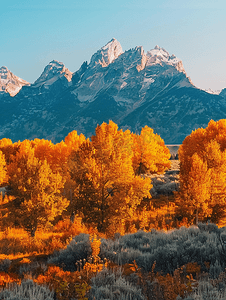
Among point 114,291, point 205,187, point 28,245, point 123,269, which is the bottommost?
point 28,245

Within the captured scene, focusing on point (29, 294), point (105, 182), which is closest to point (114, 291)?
point (29, 294)

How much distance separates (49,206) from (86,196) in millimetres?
2567

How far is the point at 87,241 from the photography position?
8.45 m

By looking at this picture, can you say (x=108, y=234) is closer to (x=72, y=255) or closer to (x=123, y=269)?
(x=72, y=255)

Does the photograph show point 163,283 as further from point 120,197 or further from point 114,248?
point 120,197

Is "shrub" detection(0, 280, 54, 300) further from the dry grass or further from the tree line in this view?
the tree line

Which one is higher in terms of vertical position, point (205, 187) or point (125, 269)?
point (205, 187)

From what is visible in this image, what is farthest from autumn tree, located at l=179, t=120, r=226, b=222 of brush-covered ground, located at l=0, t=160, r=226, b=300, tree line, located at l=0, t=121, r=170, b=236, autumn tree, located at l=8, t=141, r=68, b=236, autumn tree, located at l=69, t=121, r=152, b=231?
autumn tree, located at l=8, t=141, r=68, b=236

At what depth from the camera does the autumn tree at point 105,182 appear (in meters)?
12.7

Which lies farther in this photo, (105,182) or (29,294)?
(105,182)

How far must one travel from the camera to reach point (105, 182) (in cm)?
1310

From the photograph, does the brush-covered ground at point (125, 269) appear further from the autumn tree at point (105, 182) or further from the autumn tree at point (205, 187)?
the autumn tree at point (205, 187)

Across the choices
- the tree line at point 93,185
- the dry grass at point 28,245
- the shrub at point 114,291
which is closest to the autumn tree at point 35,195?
the tree line at point 93,185

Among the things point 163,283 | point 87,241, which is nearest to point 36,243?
point 87,241
